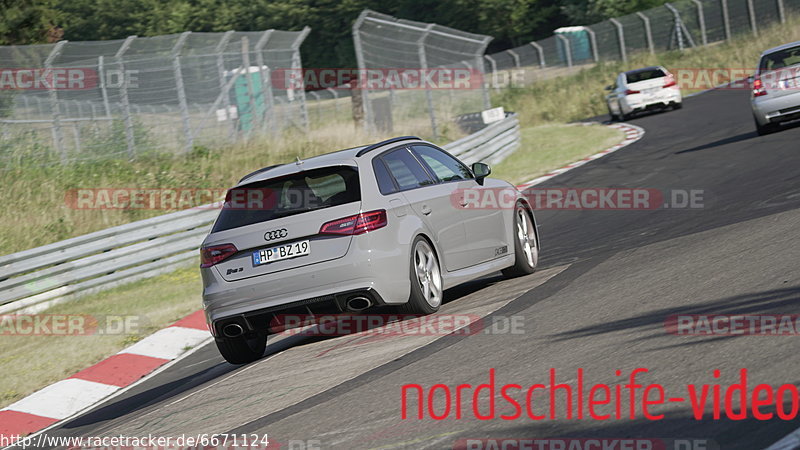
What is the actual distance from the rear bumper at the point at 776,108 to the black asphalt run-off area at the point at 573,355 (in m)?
6.11

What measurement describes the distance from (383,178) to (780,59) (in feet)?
40.3

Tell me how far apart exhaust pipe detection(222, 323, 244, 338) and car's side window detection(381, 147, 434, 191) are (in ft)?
5.55

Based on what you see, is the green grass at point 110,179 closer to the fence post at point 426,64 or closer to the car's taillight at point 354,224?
the fence post at point 426,64

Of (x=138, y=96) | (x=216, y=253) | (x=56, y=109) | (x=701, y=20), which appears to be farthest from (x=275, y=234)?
(x=701, y=20)

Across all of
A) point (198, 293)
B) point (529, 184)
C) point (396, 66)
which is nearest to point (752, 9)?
point (396, 66)

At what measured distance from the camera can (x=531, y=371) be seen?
6422 millimetres

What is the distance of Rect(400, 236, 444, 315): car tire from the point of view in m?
8.61

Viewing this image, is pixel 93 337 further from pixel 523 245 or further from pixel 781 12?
pixel 781 12

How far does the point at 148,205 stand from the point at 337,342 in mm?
12086

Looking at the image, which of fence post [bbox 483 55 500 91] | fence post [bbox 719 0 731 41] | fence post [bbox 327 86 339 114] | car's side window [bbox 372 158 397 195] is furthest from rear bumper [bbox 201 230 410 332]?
fence post [bbox 719 0 731 41]

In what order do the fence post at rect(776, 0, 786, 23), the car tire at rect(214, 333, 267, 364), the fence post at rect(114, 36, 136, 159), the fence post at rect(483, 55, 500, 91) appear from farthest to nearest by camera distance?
1. the fence post at rect(483, 55, 500, 91)
2. the fence post at rect(776, 0, 786, 23)
3. the fence post at rect(114, 36, 136, 159)
4. the car tire at rect(214, 333, 267, 364)

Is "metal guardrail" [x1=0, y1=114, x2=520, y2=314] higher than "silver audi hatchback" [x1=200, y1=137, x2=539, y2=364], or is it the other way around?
"silver audi hatchback" [x1=200, y1=137, x2=539, y2=364]

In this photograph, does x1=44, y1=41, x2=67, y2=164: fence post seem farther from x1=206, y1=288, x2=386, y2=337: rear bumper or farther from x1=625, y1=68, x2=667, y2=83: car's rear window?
x1=625, y1=68, x2=667, y2=83: car's rear window

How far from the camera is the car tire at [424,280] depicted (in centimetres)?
861
